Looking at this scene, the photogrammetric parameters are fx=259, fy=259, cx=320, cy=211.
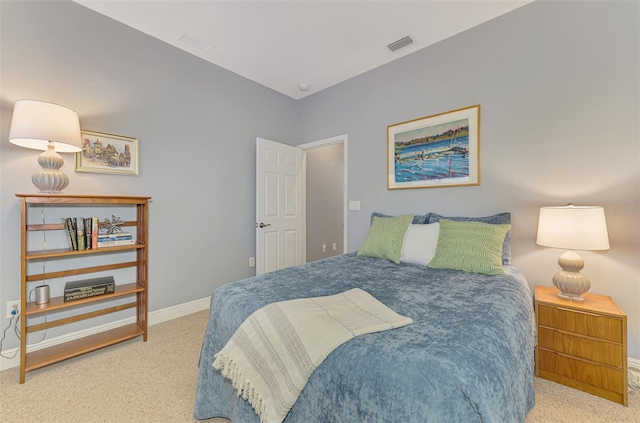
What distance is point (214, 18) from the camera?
7.39 ft

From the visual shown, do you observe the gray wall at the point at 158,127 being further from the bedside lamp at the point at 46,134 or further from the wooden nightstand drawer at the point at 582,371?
the wooden nightstand drawer at the point at 582,371

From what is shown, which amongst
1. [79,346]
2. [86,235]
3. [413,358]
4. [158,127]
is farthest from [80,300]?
[413,358]

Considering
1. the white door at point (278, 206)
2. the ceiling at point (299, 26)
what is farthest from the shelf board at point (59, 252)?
the ceiling at point (299, 26)

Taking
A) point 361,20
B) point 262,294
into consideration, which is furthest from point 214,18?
point 262,294

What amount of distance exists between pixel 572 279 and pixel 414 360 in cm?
167

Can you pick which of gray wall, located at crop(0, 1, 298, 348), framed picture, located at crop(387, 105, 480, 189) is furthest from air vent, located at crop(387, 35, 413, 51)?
gray wall, located at crop(0, 1, 298, 348)

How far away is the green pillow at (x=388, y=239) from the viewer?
224cm

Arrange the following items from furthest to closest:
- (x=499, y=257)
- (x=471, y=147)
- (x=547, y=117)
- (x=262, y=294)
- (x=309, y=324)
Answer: (x=471, y=147) → (x=547, y=117) → (x=499, y=257) → (x=262, y=294) → (x=309, y=324)

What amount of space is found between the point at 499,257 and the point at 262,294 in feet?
5.45

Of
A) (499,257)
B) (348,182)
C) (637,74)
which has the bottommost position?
(499,257)

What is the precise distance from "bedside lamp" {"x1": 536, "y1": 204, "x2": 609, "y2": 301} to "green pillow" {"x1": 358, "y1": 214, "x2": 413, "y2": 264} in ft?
3.13

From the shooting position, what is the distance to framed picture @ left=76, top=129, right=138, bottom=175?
2.12 meters

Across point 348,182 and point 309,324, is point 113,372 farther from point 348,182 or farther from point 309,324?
point 348,182

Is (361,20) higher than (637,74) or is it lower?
higher
